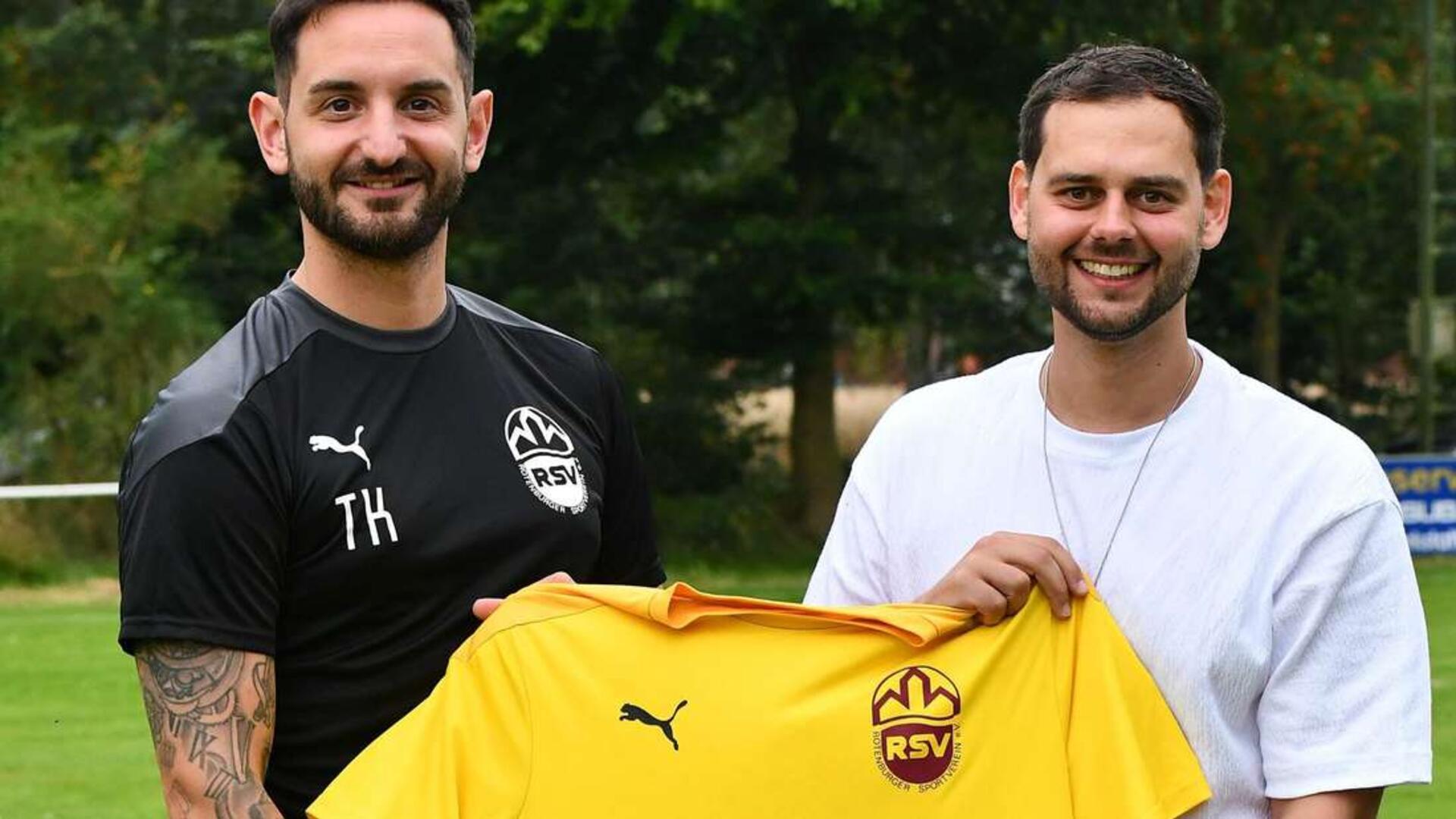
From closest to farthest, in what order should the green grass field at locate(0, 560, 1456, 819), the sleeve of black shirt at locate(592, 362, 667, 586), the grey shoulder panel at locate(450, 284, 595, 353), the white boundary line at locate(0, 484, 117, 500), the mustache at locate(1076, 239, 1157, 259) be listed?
1. the mustache at locate(1076, 239, 1157, 259)
2. the grey shoulder panel at locate(450, 284, 595, 353)
3. the sleeve of black shirt at locate(592, 362, 667, 586)
4. the green grass field at locate(0, 560, 1456, 819)
5. the white boundary line at locate(0, 484, 117, 500)

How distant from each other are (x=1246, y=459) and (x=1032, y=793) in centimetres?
61

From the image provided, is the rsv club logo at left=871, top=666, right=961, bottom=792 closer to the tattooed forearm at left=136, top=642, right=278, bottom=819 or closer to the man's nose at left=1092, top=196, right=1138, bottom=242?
the man's nose at left=1092, top=196, right=1138, bottom=242

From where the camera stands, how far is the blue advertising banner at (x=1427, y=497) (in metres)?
21.9

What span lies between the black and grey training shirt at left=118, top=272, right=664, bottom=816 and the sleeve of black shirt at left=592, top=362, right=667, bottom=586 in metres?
0.19

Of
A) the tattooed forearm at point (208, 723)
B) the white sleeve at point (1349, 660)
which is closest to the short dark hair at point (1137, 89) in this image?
the white sleeve at point (1349, 660)

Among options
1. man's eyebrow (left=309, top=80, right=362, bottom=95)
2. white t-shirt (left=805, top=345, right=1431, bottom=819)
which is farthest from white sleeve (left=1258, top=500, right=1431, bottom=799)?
man's eyebrow (left=309, top=80, right=362, bottom=95)

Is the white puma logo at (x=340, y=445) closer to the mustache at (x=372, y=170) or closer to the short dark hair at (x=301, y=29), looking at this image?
the mustache at (x=372, y=170)

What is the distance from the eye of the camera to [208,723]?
3186 mm

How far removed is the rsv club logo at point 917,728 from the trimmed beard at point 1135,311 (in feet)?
1.93

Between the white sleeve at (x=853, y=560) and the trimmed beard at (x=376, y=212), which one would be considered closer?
the trimmed beard at (x=376, y=212)

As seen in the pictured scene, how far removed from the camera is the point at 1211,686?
3.20 metres

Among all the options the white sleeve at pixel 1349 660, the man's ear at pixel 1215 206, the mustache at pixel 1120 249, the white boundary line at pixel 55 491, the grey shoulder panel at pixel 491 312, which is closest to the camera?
the white sleeve at pixel 1349 660

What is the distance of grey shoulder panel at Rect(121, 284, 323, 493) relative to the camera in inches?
124

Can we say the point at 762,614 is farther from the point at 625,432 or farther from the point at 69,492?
the point at 69,492
